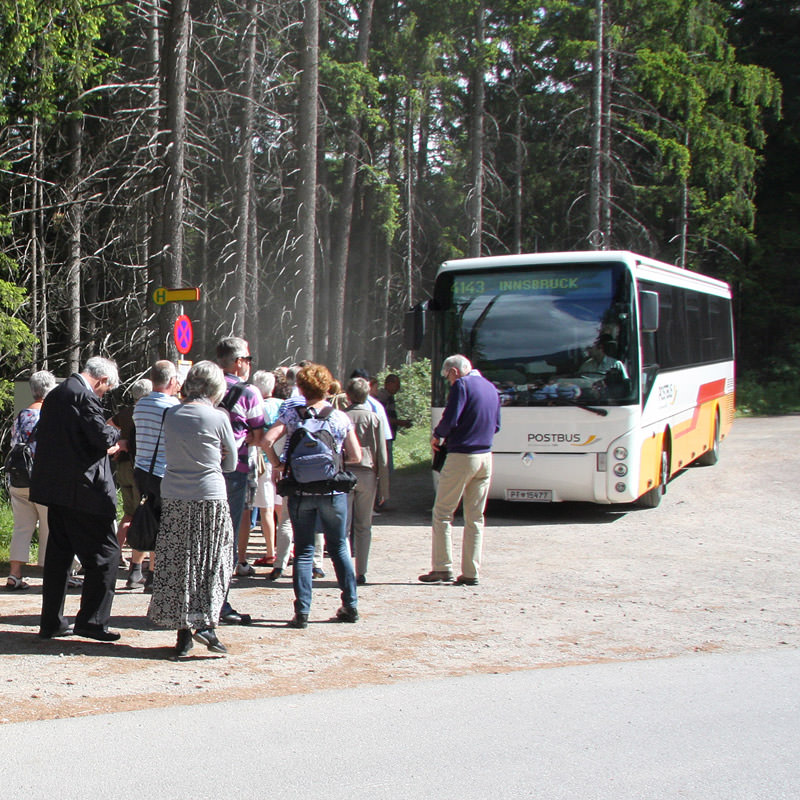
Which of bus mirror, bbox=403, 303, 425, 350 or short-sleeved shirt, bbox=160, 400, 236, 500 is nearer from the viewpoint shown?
short-sleeved shirt, bbox=160, 400, 236, 500

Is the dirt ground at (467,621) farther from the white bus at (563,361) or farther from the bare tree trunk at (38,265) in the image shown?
the bare tree trunk at (38,265)

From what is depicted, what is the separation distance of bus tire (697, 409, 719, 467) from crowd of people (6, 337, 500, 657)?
34.9 feet

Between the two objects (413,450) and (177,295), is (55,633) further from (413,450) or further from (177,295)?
(413,450)

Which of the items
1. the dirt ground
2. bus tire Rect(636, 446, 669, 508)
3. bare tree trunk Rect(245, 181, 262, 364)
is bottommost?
the dirt ground

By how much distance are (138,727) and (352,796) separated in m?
1.42

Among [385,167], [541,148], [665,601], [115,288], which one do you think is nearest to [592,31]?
[541,148]

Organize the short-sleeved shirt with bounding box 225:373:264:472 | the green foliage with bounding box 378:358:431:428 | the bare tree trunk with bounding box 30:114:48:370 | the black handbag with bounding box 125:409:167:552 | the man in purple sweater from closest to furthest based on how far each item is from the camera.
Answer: the black handbag with bounding box 125:409:167:552 < the short-sleeved shirt with bounding box 225:373:264:472 < the man in purple sweater < the bare tree trunk with bounding box 30:114:48:370 < the green foliage with bounding box 378:358:431:428

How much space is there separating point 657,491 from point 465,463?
5774 millimetres

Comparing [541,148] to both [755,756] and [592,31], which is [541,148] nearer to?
[592,31]

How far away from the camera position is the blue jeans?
7.32 m

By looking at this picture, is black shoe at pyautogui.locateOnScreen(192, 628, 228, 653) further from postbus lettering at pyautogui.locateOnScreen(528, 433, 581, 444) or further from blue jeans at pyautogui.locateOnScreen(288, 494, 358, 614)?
postbus lettering at pyautogui.locateOnScreen(528, 433, 581, 444)

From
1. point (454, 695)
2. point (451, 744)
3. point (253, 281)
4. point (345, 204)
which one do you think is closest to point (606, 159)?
point (345, 204)

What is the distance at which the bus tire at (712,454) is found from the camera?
61.4ft

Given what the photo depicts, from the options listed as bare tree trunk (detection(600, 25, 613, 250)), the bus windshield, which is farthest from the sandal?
bare tree trunk (detection(600, 25, 613, 250))
